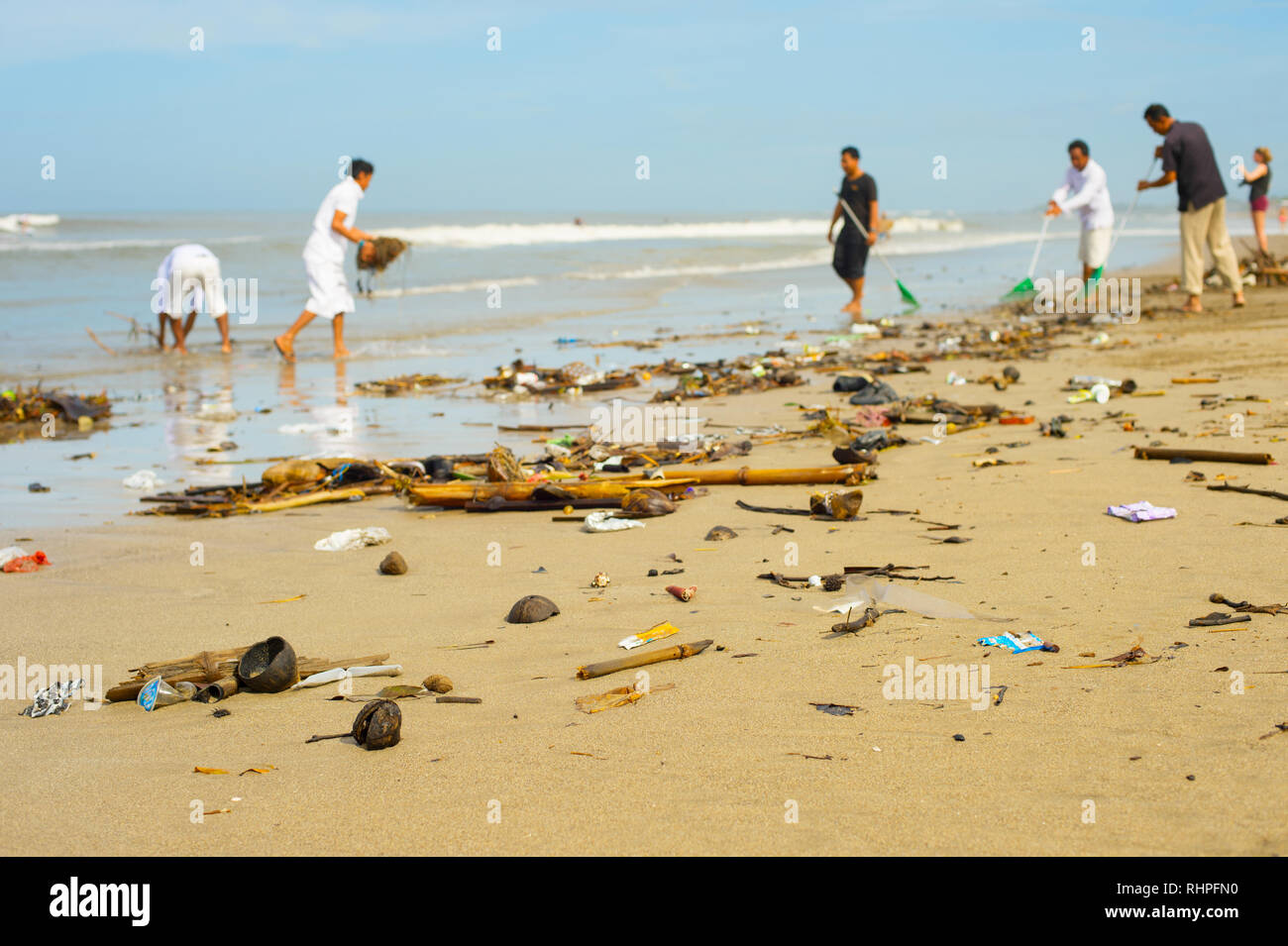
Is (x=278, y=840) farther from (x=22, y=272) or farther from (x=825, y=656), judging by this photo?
(x=22, y=272)

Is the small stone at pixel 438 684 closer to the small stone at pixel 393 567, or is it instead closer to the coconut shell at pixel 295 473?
the small stone at pixel 393 567

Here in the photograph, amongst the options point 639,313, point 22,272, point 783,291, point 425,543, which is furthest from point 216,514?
point 22,272

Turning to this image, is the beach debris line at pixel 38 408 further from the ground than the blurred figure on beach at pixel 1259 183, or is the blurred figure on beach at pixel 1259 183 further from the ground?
the blurred figure on beach at pixel 1259 183

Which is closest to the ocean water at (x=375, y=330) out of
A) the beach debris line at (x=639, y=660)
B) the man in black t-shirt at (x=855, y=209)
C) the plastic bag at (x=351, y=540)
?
the man in black t-shirt at (x=855, y=209)

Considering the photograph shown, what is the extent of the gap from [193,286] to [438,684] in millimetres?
10930

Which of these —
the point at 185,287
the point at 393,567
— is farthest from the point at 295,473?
the point at 185,287

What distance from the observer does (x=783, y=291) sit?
66.7 feet

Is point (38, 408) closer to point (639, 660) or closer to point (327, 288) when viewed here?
point (327, 288)

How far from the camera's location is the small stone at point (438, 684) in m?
3.15

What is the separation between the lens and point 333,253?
12102 mm

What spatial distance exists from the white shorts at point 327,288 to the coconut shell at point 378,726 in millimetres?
10087

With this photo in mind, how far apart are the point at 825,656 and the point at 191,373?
32.7 ft

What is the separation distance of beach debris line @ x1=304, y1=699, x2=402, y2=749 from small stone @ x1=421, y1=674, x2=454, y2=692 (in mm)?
318

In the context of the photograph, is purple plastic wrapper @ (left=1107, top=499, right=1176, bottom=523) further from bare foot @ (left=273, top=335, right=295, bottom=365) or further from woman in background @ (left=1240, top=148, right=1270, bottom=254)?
woman in background @ (left=1240, top=148, right=1270, bottom=254)
